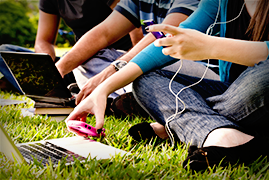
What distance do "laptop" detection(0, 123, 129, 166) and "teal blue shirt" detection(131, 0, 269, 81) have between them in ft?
1.43

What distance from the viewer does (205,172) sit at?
723 millimetres

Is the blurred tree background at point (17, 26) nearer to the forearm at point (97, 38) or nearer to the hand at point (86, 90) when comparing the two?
the forearm at point (97, 38)

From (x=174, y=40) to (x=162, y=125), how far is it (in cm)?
44

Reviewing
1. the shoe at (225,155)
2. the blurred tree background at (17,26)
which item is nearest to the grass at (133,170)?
the shoe at (225,155)

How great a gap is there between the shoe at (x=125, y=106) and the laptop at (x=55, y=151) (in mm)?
491

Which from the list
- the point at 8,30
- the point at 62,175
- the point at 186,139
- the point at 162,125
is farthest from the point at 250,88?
the point at 8,30

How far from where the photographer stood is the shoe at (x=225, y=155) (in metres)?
0.73

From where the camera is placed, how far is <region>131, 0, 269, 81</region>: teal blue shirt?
114 centimetres

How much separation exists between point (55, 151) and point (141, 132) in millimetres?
384

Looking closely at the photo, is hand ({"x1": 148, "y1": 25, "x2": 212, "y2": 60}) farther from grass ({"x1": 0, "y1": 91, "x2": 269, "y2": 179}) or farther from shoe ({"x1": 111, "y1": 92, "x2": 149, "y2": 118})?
shoe ({"x1": 111, "y1": 92, "x2": 149, "y2": 118})

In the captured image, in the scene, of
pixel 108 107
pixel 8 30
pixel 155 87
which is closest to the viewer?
pixel 155 87

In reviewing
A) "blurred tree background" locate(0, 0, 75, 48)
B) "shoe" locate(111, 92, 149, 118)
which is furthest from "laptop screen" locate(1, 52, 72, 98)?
"blurred tree background" locate(0, 0, 75, 48)

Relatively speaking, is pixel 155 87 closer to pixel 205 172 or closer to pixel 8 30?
pixel 205 172

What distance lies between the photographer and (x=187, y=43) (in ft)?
2.85
